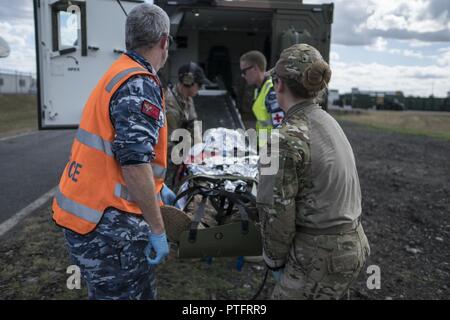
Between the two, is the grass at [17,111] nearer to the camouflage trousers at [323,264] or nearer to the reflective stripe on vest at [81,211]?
the reflective stripe on vest at [81,211]

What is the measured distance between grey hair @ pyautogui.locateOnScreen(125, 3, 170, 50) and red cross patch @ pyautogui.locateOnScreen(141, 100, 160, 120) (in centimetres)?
31

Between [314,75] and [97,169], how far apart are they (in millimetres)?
1040

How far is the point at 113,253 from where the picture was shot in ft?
6.41

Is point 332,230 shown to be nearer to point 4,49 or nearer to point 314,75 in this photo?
point 314,75

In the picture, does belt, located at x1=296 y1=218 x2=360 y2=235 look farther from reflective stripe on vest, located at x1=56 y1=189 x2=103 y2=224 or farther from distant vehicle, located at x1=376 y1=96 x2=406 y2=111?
distant vehicle, located at x1=376 y1=96 x2=406 y2=111

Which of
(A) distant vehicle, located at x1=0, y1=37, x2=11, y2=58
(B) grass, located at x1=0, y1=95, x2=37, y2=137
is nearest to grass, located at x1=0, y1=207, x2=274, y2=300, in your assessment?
(A) distant vehicle, located at x1=0, y1=37, x2=11, y2=58

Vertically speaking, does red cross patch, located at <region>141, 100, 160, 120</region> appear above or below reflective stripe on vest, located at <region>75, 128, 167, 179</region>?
above

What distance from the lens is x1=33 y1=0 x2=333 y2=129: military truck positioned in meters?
4.65

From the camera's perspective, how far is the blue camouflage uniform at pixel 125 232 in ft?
5.78

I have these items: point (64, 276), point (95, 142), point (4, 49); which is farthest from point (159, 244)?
point (4, 49)

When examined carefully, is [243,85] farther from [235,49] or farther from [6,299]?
[6,299]

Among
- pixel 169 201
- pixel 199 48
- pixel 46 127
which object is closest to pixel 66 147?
pixel 199 48

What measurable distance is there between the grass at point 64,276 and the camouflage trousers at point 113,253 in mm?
1221

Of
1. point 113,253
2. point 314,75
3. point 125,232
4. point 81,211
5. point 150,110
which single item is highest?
point 314,75
